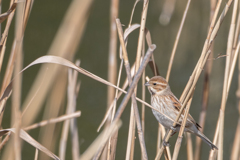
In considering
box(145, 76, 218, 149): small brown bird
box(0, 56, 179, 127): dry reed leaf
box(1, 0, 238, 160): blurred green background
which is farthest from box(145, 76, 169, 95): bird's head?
box(1, 0, 238, 160): blurred green background

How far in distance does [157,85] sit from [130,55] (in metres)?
2.86

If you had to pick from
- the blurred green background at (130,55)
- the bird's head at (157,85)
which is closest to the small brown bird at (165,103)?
the bird's head at (157,85)

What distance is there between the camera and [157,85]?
229cm

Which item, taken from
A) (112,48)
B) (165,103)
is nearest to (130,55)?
(165,103)

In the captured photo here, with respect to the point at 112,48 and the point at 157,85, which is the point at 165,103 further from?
the point at 112,48

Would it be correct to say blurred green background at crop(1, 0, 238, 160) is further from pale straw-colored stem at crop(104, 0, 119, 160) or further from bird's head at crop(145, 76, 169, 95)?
pale straw-colored stem at crop(104, 0, 119, 160)

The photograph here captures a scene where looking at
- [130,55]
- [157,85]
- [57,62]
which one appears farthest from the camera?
[130,55]

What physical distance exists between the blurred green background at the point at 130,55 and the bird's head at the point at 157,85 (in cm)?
231

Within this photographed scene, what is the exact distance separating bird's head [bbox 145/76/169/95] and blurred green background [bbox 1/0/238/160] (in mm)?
2314

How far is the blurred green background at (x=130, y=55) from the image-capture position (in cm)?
480

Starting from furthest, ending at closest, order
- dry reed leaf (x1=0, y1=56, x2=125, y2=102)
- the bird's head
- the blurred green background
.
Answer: the blurred green background → the bird's head → dry reed leaf (x1=0, y1=56, x2=125, y2=102)

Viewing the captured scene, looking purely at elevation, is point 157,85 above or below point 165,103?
above

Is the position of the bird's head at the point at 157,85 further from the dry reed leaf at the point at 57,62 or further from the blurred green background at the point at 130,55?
the blurred green background at the point at 130,55

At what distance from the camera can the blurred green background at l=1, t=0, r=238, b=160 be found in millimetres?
4805
